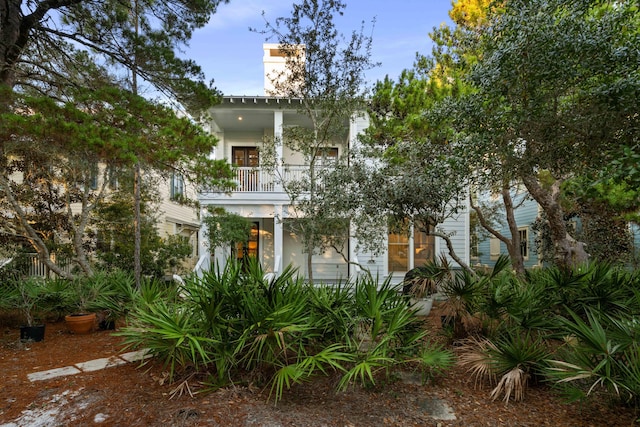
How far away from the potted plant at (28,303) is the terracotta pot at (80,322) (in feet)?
1.36

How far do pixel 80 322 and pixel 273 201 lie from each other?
6.97 m

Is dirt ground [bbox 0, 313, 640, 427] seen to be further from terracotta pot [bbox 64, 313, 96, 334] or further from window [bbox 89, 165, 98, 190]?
window [bbox 89, 165, 98, 190]

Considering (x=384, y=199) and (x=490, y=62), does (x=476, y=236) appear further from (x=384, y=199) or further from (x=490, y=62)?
(x=490, y=62)

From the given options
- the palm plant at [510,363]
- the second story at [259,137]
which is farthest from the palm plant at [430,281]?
the second story at [259,137]

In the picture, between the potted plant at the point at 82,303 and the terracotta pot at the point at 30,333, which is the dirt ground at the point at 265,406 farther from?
the potted plant at the point at 82,303

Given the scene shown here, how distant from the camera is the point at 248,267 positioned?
15.5ft

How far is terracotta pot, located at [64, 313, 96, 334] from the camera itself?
6.76 metres

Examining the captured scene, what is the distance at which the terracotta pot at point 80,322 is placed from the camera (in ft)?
22.2

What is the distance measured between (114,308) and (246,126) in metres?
8.99

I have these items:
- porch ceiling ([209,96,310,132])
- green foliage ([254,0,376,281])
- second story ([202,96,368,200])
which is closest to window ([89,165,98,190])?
second story ([202,96,368,200])

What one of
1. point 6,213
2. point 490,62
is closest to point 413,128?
point 490,62

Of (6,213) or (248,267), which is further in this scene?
(6,213)

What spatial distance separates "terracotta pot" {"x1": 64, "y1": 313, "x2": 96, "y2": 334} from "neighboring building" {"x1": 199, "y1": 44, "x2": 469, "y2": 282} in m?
4.98

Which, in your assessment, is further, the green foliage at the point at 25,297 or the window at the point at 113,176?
the window at the point at 113,176
